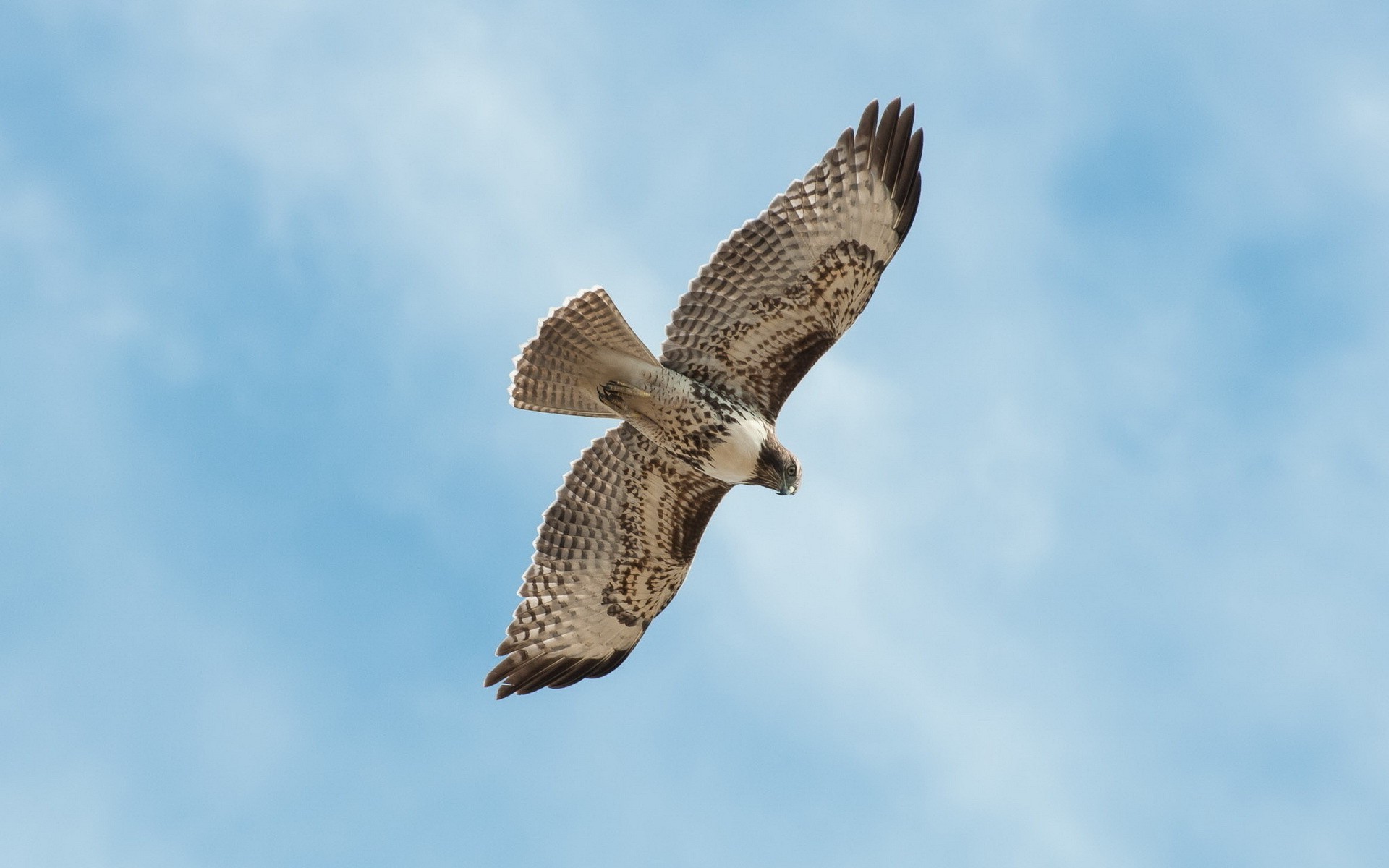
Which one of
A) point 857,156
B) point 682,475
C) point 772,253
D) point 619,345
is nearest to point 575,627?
point 682,475

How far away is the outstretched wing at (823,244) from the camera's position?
10.3 metres

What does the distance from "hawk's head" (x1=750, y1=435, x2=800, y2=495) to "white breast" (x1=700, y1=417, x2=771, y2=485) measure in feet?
0.12

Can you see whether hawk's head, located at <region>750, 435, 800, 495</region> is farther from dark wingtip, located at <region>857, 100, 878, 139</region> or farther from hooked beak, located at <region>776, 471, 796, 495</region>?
dark wingtip, located at <region>857, 100, 878, 139</region>

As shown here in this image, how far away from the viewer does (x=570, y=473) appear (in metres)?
11.3

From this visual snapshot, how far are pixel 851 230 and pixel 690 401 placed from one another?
1.46 m

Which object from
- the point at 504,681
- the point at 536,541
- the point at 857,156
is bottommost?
the point at 504,681

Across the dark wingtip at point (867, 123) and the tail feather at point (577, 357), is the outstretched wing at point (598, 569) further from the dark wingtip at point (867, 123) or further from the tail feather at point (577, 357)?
the dark wingtip at point (867, 123)

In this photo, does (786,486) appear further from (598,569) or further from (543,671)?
(543,671)

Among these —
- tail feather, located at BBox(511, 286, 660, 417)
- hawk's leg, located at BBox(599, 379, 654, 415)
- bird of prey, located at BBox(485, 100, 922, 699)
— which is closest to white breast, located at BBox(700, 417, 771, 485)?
bird of prey, located at BBox(485, 100, 922, 699)

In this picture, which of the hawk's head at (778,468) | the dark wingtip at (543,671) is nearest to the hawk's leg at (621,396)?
the hawk's head at (778,468)

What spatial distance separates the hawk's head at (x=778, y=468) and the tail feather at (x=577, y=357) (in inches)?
34.6

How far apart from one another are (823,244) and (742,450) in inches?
54.0

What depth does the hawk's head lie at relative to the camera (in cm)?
1049

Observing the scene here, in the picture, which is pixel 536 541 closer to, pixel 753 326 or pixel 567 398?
pixel 567 398
